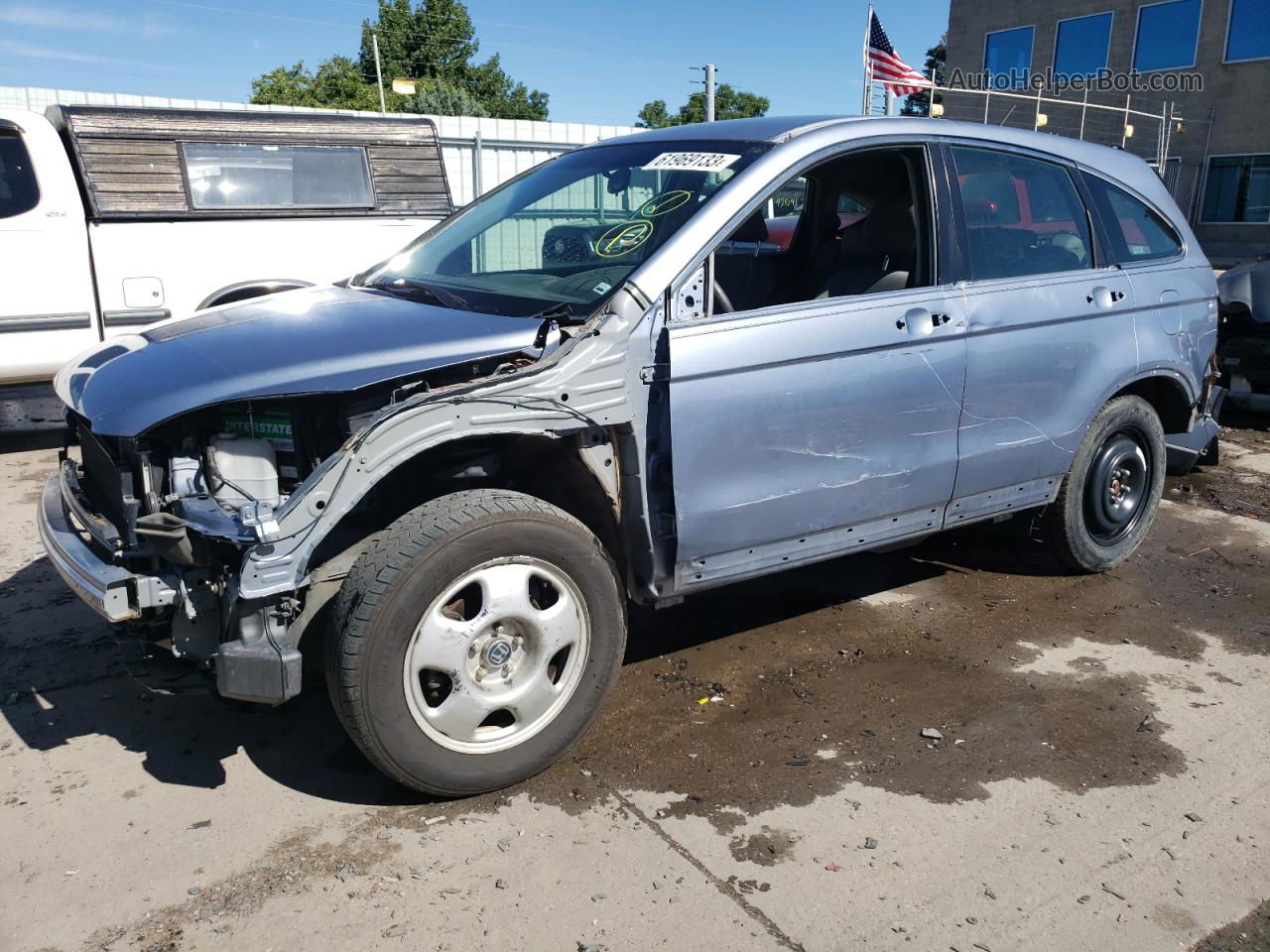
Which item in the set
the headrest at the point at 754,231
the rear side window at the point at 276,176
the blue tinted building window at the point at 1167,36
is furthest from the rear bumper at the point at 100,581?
the blue tinted building window at the point at 1167,36

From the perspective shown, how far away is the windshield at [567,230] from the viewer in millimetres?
3441

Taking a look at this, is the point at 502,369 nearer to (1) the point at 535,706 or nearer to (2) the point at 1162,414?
(1) the point at 535,706

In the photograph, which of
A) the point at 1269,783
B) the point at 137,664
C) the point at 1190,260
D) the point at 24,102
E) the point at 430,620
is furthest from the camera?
the point at 24,102

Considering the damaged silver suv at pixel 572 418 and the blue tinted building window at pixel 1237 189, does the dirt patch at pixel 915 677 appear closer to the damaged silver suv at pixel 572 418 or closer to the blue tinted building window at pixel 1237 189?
the damaged silver suv at pixel 572 418

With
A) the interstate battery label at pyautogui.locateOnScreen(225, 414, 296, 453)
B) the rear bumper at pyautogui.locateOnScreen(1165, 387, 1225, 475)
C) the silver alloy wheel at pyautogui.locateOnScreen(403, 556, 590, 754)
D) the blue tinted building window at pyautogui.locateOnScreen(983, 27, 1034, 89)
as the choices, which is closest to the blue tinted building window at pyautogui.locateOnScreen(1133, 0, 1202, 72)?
the blue tinted building window at pyautogui.locateOnScreen(983, 27, 1034, 89)

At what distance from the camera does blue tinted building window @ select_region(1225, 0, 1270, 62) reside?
21438 millimetres

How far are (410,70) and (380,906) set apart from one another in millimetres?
53433

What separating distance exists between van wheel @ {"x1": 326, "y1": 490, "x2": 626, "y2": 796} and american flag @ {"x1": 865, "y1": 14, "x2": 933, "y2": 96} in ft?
47.9

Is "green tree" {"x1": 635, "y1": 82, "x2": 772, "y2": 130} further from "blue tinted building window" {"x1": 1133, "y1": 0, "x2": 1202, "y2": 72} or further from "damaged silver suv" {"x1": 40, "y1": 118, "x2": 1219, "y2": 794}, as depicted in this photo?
"damaged silver suv" {"x1": 40, "y1": 118, "x2": 1219, "y2": 794}

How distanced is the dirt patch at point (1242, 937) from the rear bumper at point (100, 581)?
280 cm

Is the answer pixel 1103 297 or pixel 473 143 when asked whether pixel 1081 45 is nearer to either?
pixel 473 143

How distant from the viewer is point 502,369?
3123 millimetres

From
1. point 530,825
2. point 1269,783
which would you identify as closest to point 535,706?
point 530,825

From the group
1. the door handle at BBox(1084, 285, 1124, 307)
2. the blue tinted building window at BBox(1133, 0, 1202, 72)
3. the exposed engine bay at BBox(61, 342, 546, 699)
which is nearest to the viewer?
the exposed engine bay at BBox(61, 342, 546, 699)
